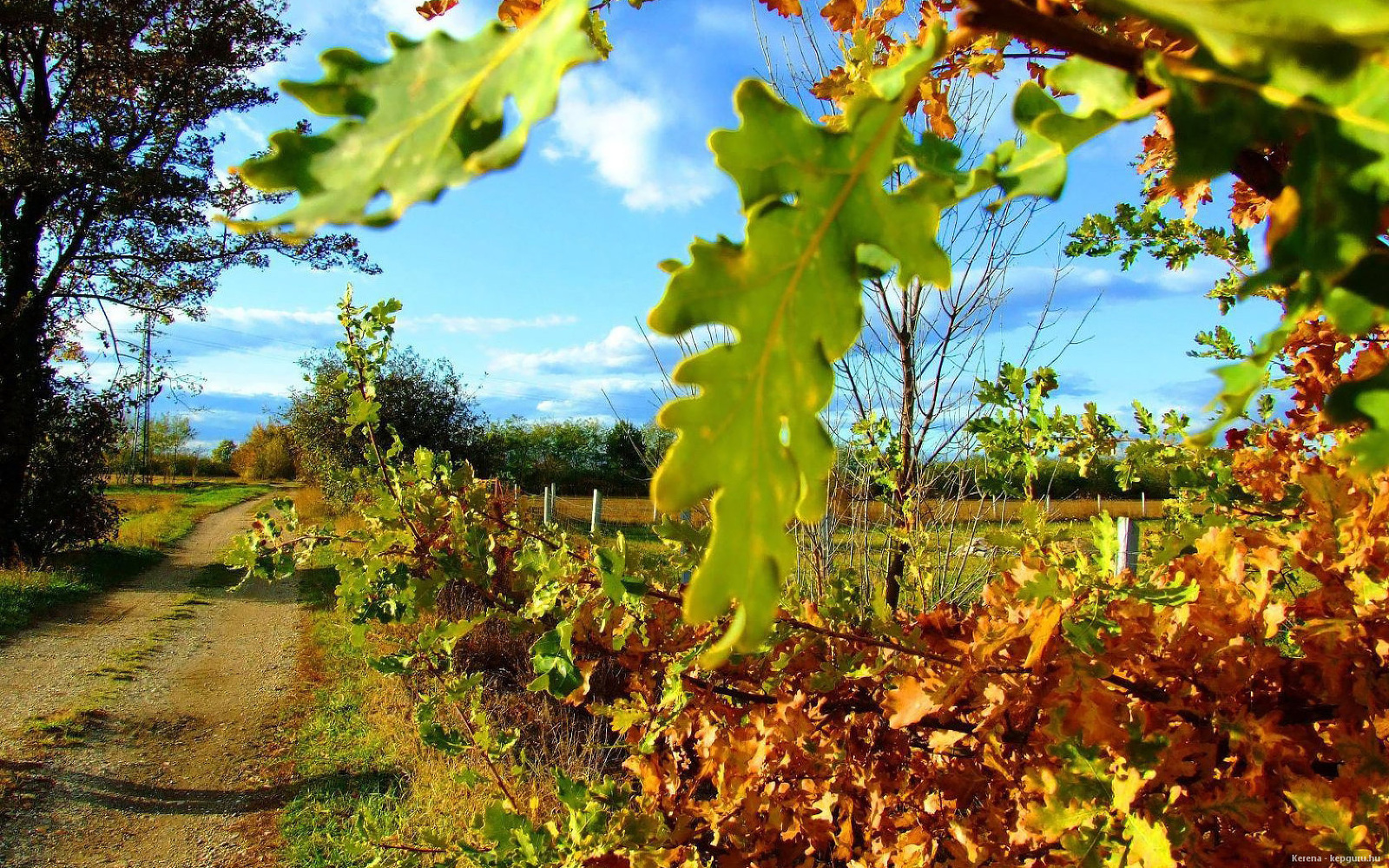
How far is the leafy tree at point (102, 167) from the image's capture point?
31.3 ft

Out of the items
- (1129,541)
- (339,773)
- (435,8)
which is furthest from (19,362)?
(1129,541)

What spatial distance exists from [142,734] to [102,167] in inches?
301

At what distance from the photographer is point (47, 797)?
4582mm

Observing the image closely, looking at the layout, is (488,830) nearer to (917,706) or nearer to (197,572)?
(917,706)

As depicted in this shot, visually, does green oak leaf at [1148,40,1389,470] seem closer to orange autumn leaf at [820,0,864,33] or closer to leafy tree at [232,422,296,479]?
orange autumn leaf at [820,0,864,33]

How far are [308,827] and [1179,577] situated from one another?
481cm

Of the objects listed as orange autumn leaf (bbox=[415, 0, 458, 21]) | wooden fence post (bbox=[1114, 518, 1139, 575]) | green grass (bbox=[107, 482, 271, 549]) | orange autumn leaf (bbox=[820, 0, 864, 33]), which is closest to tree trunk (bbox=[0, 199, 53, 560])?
green grass (bbox=[107, 482, 271, 549])

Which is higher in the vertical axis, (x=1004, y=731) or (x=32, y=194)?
(x=32, y=194)

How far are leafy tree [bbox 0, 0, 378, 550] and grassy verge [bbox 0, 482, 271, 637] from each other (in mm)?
879

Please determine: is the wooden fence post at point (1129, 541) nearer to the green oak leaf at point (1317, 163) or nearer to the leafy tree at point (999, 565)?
the leafy tree at point (999, 565)

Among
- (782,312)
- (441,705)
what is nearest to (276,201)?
(441,705)

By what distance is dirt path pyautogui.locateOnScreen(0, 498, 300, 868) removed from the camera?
4262mm

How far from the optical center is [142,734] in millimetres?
5539

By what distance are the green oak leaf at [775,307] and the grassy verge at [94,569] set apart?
32.2 ft
